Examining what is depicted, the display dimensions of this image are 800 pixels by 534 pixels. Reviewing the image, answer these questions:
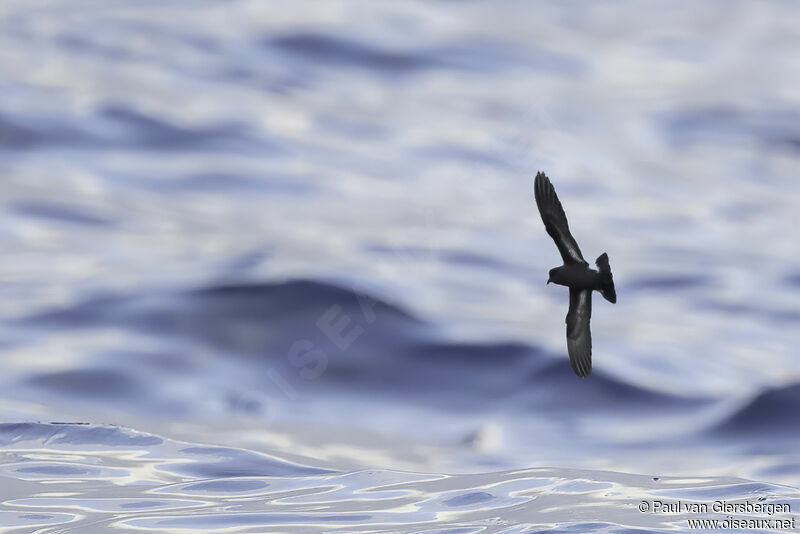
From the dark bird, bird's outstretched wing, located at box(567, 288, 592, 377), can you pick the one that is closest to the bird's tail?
the dark bird

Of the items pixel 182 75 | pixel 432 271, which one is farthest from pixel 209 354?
pixel 182 75

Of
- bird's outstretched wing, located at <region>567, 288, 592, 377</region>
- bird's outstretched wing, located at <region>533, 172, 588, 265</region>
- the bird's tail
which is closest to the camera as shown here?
the bird's tail

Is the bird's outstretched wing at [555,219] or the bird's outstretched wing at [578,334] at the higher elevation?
the bird's outstretched wing at [555,219]

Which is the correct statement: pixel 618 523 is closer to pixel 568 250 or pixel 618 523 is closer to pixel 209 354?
pixel 568 250

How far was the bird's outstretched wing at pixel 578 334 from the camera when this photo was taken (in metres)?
6.90

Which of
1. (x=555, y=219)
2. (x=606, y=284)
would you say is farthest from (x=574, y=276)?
(x=555, y=219)

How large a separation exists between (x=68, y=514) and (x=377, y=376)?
4.97 metres

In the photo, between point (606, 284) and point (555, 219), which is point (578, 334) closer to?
point (606, 284)

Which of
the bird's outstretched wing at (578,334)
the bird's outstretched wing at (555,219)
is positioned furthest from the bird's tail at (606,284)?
the bird's outstretched wing at (578,334)

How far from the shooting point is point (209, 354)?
16250 mm

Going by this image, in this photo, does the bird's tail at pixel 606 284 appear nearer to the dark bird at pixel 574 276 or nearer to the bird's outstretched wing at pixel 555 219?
the dark bird at pixel 574 276

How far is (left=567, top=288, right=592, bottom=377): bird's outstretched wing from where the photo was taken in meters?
6.90

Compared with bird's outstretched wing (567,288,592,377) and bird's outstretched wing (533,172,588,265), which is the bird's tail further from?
bird's outstretched wing (567,288,592,377)

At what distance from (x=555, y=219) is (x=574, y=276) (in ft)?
1.02
